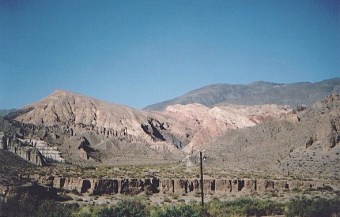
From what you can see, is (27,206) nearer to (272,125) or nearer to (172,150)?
(272,125)

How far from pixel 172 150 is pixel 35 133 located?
1713 inches

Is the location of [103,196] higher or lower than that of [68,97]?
lower

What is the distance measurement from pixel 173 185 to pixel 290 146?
31364mm

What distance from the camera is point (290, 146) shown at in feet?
235

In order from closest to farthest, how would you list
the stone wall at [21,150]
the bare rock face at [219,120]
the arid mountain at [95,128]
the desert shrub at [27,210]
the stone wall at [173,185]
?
1. the desert shrub at [27,210]
2. the stone wall at [173,185]
3. the stone wall at [21,150]
4. the arid mountain at [95,128]
5. the bare rock face at [219,120]

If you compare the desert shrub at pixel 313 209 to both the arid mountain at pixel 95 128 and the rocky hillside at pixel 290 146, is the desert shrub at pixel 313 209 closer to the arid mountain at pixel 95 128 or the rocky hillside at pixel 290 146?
the rocky hillside at pixel 290 146

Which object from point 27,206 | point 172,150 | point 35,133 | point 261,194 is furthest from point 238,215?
point 172,150

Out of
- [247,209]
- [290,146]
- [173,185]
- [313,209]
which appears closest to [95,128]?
[290,146]

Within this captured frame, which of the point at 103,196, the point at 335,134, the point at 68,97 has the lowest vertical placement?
the point at 103,196

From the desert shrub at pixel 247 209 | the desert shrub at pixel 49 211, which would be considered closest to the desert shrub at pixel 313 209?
the desert shrub at pixel 247 209

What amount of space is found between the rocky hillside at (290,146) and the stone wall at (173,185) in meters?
10.2

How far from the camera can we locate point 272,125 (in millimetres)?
86625

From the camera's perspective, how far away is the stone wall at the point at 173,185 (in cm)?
4588

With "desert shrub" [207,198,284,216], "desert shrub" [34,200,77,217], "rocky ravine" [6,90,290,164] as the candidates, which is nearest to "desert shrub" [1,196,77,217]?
"desert shrub" [34,200,77,217]
